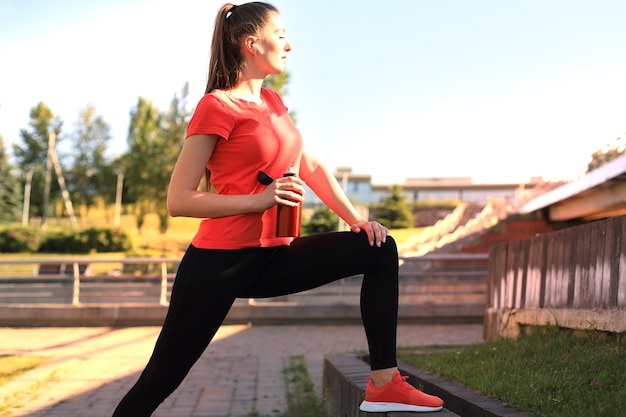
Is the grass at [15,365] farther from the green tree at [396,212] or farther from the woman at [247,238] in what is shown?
the green tree at [396,212]

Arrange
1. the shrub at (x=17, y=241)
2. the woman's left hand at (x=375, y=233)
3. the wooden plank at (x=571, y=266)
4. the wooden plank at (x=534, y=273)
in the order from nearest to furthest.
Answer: the woman's left hand at (x=375, y=233) < the wooden plank at (x=571, y=266) < the wooden plank at (x=534, y=273) < the shrub at (x=17, y=241)

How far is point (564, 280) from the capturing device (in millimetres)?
5094

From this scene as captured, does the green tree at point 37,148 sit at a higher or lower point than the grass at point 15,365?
higher

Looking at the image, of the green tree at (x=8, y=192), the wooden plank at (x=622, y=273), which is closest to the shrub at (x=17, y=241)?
the green tree at (x=8, y=192)

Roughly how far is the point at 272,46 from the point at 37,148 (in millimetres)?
76132

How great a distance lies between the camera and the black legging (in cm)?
269

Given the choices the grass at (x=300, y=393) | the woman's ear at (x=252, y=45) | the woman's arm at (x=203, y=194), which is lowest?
the grass at (x=300, y=393)

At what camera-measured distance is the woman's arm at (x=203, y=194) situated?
2682mm

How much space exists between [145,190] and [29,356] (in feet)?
162

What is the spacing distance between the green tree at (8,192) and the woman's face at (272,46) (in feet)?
202

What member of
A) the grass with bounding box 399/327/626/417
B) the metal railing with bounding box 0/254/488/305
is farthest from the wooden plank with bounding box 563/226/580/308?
the metal railing with bounding box 0/254/488/305

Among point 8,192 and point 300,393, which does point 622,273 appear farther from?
point 8,192

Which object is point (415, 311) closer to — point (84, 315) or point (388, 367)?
point (84, 315)

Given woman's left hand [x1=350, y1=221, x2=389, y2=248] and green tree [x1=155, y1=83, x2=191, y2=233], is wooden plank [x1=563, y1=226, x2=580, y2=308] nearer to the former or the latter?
woman's left hand [x1=350, y1=221, x2=389, y2=248]
